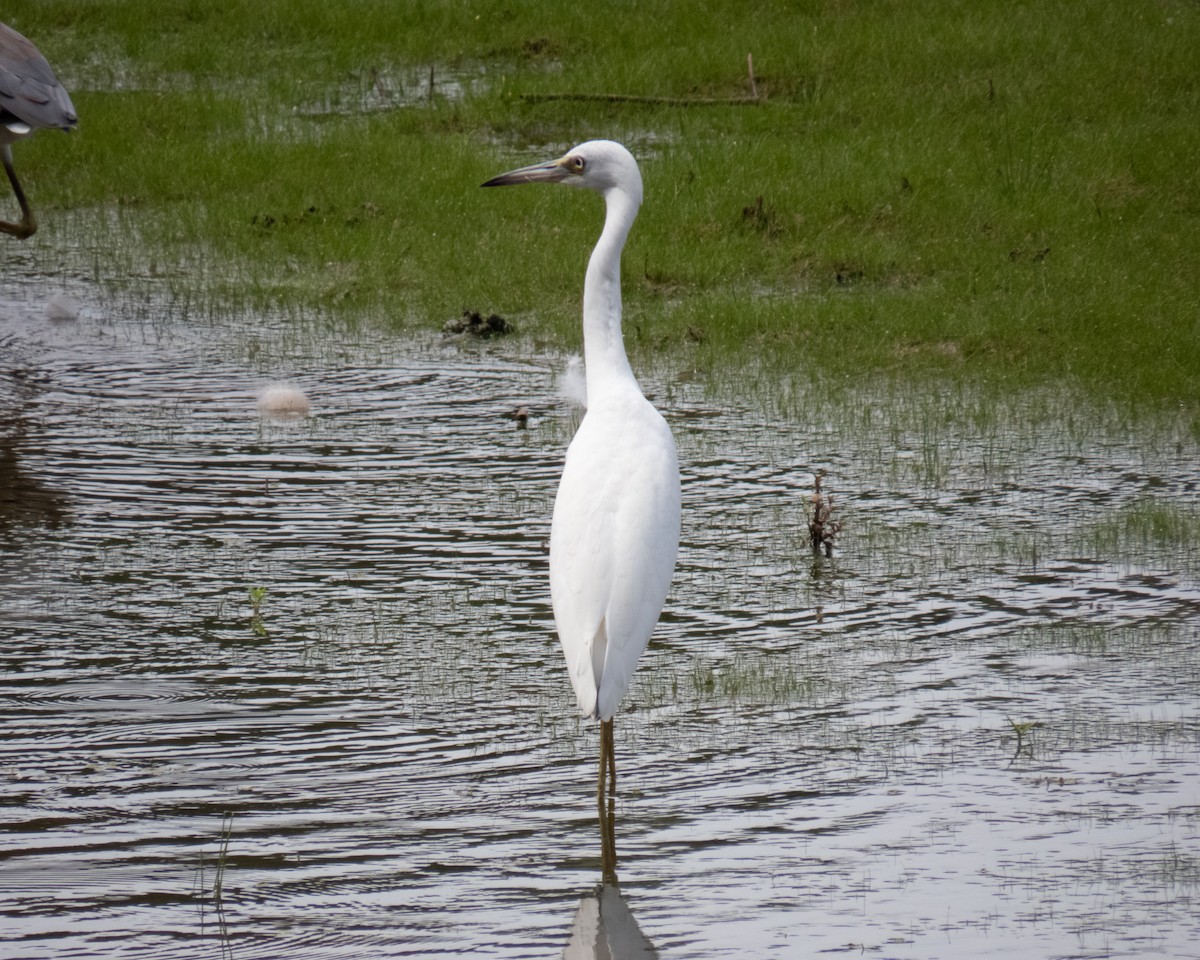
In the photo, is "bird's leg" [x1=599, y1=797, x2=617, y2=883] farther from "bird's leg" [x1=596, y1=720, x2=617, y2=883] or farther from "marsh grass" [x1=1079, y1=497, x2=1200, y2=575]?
"marsh grass" [x1=1079, y1=497, x2=1200, y2=575]

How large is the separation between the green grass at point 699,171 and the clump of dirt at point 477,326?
0.22 m

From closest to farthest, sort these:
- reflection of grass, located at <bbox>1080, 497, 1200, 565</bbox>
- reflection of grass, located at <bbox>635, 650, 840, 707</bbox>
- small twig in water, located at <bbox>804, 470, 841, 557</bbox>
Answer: reflection of grass, located at <bbox>635, 650, 840, 707</bbox> < small twig in water, located at <bbox>804, 470, 841, 557</bbox> < reflection of grass, located at <bbox>1080, 497, 1200, 565</bbox>

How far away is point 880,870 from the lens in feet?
15.0

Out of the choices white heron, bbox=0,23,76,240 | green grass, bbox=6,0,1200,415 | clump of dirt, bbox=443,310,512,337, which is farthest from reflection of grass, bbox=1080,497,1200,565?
white heron, bbox=0,23,76,240

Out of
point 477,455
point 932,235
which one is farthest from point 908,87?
point 477,455

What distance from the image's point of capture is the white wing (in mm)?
A: 4746

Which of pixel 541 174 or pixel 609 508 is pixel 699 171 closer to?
pixel 541 174

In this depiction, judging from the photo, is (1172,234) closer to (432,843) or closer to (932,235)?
(932,235)

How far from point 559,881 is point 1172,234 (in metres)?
9.10

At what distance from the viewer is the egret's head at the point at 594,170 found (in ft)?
19.5

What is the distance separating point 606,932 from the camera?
4293 mm

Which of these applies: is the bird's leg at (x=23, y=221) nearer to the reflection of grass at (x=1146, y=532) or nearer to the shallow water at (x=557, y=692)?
the shallow water at (x=557, y=692)

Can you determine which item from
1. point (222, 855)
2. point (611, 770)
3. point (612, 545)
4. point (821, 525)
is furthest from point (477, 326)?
point (222, 855)

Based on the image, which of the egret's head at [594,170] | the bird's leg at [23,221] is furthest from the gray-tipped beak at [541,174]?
the bird's leg at [23,221]
